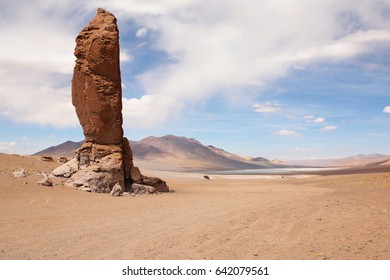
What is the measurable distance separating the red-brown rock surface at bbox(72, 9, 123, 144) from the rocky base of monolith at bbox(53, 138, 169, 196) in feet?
2.37

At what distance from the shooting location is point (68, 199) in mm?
14023

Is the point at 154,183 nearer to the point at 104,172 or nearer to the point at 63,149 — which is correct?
A: the point at 104,172

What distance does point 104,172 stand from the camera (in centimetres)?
1758

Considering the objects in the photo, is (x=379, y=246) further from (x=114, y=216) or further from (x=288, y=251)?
(x=114, y=216)

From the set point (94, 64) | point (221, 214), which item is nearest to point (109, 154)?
point (94, 64)

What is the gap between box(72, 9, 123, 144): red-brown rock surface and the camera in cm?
1873

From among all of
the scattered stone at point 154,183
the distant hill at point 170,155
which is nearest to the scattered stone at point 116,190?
the scattered stone at point 154,183

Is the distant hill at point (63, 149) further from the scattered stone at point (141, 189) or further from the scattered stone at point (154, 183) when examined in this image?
the scattered stone at point (141, 189)

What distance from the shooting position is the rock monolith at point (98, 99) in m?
18.7

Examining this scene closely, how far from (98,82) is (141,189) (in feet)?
20.2

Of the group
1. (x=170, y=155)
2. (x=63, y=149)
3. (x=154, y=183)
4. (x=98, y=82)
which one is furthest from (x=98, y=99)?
(x=170, y=155)

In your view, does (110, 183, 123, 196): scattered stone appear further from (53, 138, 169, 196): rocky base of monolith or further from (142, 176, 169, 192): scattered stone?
(142, 176, 169, 192): scattered stone

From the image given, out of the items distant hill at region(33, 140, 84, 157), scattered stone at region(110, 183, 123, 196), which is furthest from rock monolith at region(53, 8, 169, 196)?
distant hill at region(33, 140, 84, 157)

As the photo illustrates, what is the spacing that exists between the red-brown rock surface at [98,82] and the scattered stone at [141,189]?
9.00 ft
